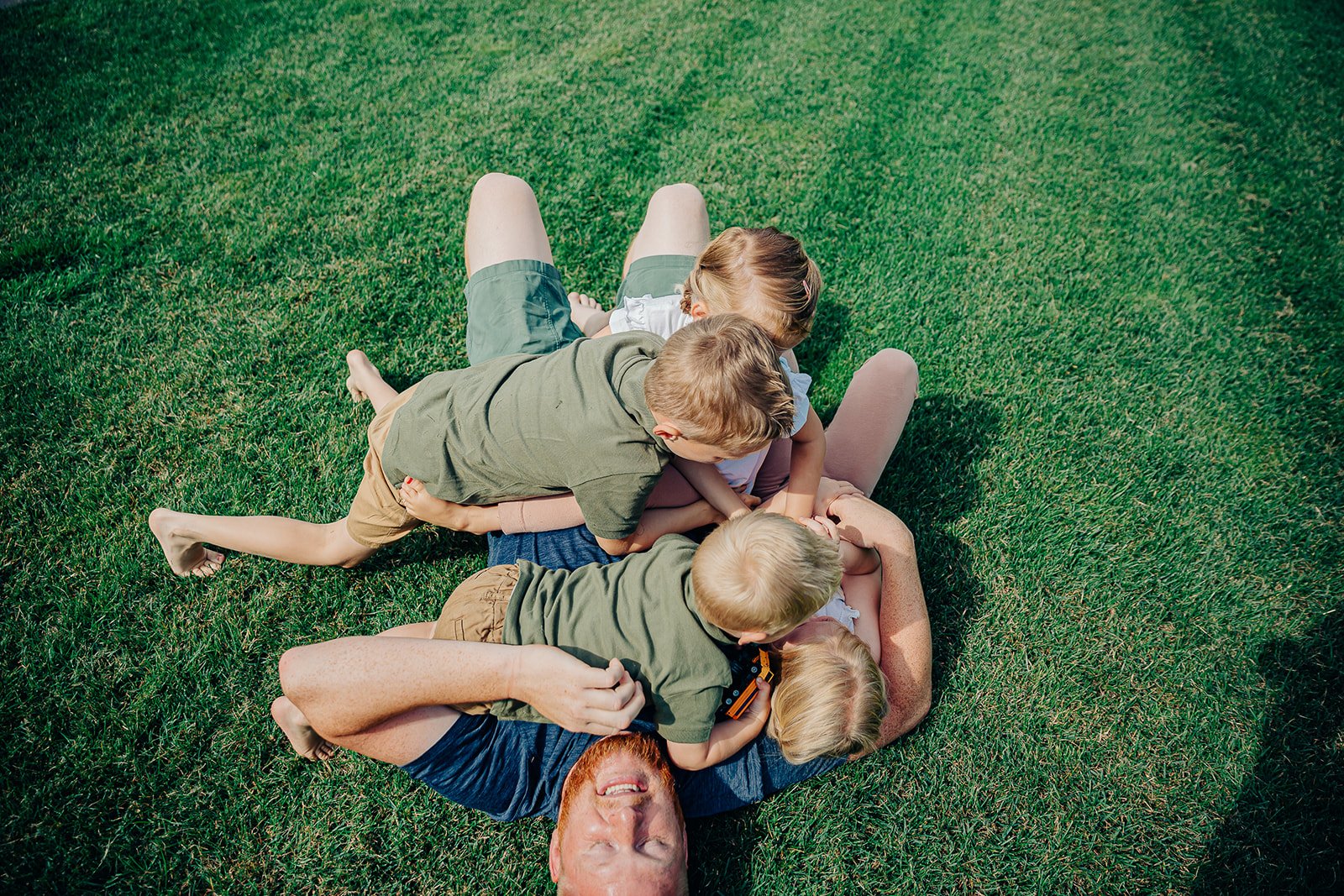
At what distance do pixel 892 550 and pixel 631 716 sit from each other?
1388 millimetres

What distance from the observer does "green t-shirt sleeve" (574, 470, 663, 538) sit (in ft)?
9.42

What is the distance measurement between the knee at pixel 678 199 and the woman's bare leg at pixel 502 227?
2.44 feet

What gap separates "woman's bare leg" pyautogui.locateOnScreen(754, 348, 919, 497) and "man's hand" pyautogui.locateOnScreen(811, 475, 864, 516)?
17cm

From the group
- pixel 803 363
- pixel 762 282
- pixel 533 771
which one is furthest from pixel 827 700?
pixel 803 363

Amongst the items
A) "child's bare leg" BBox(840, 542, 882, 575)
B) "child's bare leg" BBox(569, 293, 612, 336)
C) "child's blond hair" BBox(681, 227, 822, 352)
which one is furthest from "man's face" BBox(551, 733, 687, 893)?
"child's bare leg" BBox(569, 293, 612, 336)

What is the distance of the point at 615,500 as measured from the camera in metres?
2.90

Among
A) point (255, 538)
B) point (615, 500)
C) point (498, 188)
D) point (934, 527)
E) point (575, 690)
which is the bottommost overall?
point (934, 527)

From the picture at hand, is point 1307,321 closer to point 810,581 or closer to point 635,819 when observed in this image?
point 810,581

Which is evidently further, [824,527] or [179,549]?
[179,549]

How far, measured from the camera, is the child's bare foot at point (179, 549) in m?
3.34

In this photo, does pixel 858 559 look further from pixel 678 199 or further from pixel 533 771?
pixel 678 199

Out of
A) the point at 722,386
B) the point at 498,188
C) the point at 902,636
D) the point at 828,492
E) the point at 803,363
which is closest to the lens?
the point at 722,386

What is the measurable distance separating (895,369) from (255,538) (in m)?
3.27

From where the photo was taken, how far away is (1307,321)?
207 inches
